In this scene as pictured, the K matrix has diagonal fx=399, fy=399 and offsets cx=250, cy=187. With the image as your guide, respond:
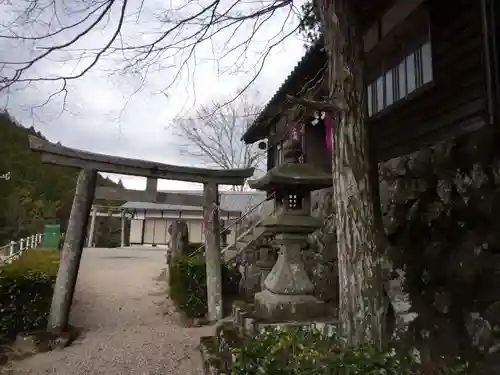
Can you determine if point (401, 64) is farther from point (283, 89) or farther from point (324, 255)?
point (283, 89)

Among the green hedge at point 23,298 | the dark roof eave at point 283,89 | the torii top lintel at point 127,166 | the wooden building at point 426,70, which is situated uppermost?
the dark roof eave at point 283,89

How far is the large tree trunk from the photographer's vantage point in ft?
8.82

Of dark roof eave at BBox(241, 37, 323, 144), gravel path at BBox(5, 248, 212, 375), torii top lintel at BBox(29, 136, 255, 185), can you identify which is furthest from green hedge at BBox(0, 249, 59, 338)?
dark roof eave at BBox(241, 37, 323, 144)

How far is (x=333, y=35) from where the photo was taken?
10.1ft

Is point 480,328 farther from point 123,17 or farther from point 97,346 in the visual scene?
→ point 97,346

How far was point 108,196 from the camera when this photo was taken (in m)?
7.57

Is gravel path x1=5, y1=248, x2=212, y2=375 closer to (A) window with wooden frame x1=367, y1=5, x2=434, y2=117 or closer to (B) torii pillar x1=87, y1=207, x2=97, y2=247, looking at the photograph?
(A) window with wooden frame x1=367, y1=5, x2=434, y2=117

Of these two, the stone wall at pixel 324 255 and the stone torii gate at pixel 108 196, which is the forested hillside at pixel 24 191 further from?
the stone wall at pixel 324 255

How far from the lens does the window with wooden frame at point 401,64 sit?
524 centimetres

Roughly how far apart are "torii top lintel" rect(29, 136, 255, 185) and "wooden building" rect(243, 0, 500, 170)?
252 centimetres

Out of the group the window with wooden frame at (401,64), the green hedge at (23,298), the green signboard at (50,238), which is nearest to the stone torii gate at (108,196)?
the green hedge at (23,298)

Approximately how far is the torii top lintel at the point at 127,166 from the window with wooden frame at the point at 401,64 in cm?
285

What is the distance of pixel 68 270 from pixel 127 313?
2020 mm

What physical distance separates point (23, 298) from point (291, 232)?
4.86 metres
